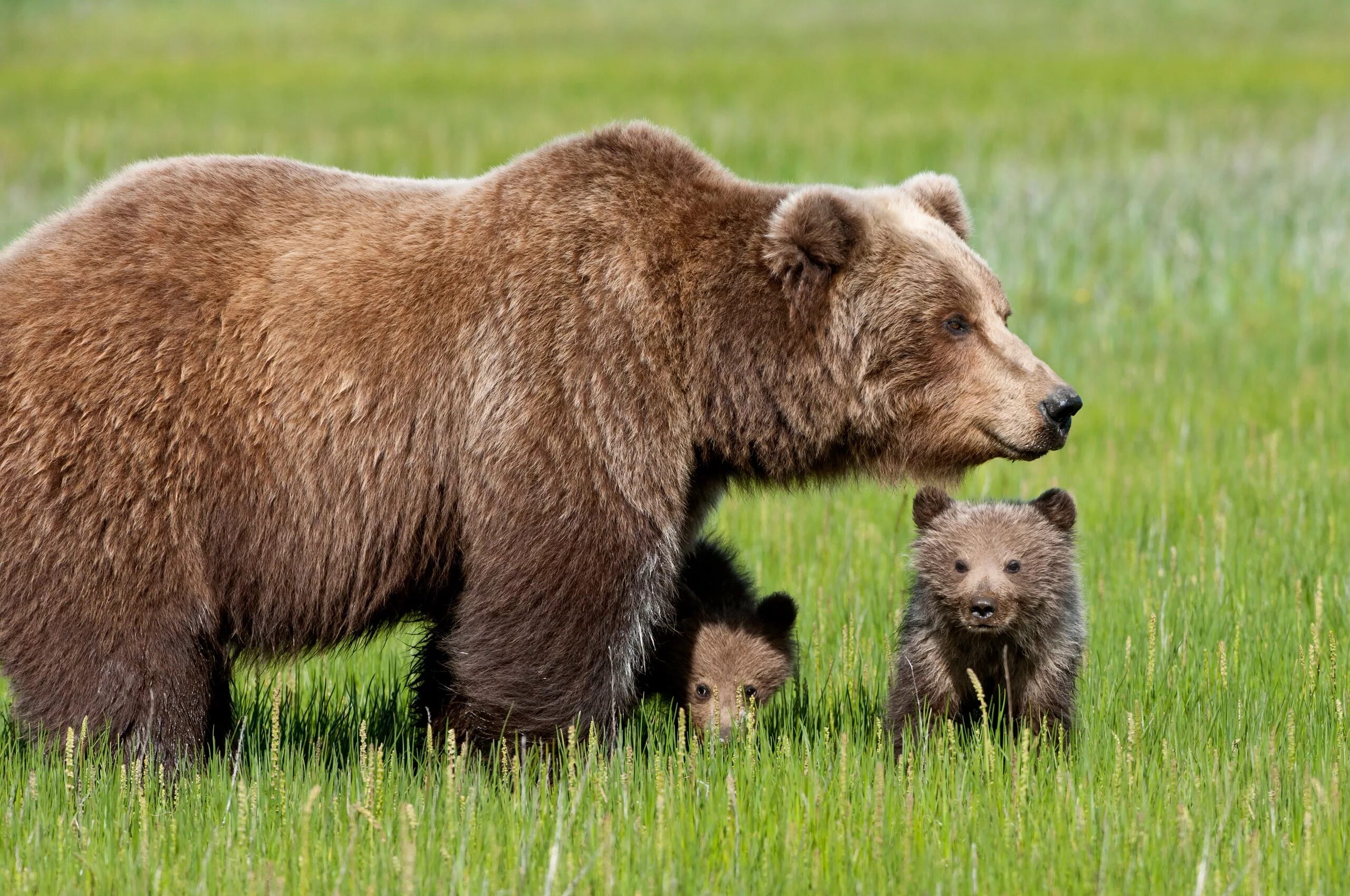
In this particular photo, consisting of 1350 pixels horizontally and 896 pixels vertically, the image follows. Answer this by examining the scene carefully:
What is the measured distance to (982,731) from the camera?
5.27 meters

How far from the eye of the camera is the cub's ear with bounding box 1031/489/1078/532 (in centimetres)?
562

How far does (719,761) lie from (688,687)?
109 centimetres

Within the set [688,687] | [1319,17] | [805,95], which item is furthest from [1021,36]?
[688,687]

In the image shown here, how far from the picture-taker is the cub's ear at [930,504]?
18.6 ft

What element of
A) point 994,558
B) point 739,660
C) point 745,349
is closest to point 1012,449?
point 994,558

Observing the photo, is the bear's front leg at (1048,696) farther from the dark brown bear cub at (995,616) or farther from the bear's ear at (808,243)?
the bear's ear at (808,243)

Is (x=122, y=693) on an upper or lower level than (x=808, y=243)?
lower

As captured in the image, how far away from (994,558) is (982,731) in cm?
58

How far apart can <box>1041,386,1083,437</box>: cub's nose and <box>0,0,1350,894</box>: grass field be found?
100cm

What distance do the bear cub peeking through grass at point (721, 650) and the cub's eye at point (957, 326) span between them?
1.32m

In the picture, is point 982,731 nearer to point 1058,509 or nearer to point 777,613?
point 1058,509

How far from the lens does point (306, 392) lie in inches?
202

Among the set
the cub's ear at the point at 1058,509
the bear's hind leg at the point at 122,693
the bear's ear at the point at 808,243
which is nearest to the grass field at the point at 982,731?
the bear's hind leg at the point at 122,693

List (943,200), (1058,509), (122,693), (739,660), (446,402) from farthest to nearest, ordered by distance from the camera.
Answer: (739,660), (943,200), (1058,509), (446,402), (122,693)
